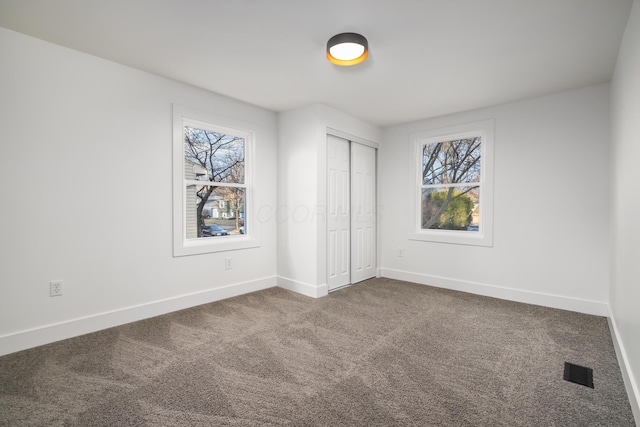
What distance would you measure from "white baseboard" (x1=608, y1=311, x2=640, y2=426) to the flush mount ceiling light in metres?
2.72

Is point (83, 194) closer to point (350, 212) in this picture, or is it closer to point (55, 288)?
point (55, 288)

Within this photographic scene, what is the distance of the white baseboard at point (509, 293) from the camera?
316 cm

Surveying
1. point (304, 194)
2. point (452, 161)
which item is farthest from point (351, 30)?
point (452, 161)

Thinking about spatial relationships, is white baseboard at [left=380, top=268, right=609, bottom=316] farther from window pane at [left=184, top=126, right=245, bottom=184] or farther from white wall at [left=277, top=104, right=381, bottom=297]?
window pane at [left=184, top=126, right=245, bottom=184]

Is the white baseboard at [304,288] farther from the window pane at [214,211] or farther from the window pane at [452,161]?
the window pane at [452,161]

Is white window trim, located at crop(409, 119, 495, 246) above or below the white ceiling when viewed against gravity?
below

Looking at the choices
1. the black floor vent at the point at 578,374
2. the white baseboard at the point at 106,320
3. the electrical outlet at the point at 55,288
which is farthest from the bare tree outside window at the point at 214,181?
the black floor vent at the point at 578,374

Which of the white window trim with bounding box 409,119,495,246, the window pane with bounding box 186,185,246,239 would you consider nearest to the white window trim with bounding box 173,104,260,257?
the window pane with bounding box 186,185,246,239

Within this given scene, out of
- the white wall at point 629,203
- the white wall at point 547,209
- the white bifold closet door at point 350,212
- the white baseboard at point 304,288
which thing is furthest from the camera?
the white bifold closet door at point 350,212

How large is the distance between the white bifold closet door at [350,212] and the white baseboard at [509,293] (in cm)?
68

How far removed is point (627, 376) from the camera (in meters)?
1.87

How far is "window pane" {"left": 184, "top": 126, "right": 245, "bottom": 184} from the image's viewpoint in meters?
3.41

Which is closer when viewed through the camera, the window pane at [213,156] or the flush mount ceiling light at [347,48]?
the flush mount ceiling light at [347,48]

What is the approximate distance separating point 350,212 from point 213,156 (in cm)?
200
